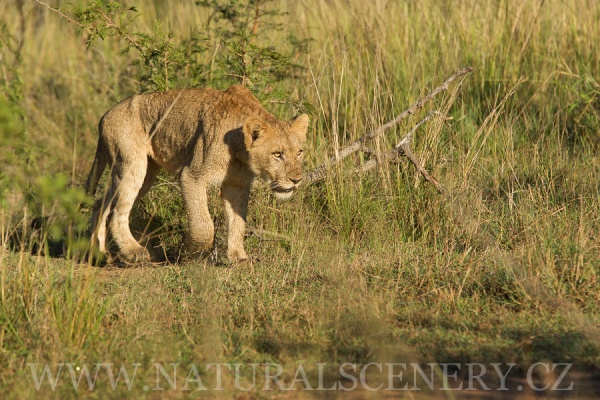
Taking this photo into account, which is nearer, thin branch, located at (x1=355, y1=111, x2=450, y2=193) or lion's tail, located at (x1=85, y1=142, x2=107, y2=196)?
thin branch, located at (x1=355, y1=111, x2=450, y2=193)

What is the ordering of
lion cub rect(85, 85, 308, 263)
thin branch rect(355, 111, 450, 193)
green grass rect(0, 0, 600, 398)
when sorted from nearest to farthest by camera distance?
green grass rect(0, 0, 600, 398) < lion cub rect(85, 85, 308, 263) < thin branch rect(355, 111, 450, 193)

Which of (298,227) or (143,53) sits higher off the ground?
(143,53)

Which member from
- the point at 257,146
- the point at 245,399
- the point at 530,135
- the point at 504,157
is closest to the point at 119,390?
the point at 245,399

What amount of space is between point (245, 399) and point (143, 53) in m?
3.85

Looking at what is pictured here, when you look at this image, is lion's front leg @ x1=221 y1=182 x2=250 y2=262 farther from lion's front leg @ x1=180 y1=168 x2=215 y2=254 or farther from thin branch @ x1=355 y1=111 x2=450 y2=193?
thin branch @ x1=355 y1=111 x2=450 y2=193

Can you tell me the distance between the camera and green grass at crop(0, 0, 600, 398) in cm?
465

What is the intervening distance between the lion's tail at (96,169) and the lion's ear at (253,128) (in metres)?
1.59

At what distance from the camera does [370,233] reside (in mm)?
6820

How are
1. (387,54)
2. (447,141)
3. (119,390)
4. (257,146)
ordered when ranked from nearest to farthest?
(119,390)
(257,146)
(447,141)
(387,54)

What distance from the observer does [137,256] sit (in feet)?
22.6

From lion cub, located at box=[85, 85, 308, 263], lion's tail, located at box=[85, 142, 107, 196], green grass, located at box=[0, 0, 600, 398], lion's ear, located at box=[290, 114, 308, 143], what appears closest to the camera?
green grass, located at box=[0, 0, 600, 398]

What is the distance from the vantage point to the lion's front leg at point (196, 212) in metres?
6.52

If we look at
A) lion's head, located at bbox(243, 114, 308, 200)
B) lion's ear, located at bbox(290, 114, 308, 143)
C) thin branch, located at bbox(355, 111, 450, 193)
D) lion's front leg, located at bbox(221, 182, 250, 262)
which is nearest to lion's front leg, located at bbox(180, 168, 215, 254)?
lion's front leg, located at bbox(221, 182, 250, 262)

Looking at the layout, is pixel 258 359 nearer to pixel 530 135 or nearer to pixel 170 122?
pixel 170 122
